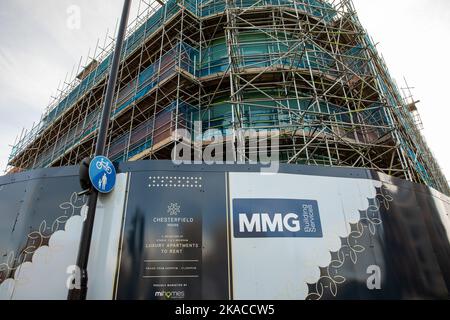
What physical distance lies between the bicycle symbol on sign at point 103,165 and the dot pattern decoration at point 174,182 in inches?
28.1

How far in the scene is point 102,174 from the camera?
4723 millimetres

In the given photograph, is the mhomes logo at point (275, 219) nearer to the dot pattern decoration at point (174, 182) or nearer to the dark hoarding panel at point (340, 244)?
the dark hoarding panel at point (340, 244)

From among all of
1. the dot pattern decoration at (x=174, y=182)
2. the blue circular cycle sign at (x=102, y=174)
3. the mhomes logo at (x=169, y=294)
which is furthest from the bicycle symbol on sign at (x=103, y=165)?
the mhomes logo at (x=169, y=294)

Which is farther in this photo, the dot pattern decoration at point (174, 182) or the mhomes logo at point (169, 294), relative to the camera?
the dot pattern decoration at point (174, 182)

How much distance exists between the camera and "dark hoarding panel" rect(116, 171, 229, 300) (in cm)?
454

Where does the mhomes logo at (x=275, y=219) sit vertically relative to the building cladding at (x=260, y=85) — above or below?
below

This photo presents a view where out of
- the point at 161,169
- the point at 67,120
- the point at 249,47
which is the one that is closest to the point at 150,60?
the point at 249,47

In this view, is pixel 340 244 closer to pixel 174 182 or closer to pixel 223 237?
pixel 223 237

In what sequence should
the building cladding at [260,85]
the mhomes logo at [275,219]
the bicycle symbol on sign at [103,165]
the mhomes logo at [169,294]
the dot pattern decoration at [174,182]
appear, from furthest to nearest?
the building cladding at [260,85], the dot pattern decoration at [174,182], the mhomes logo at [275,219], the bicycle symbol on sign at [103,165], the mhomes logo at [169,294]

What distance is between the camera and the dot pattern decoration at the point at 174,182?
5.28 meters

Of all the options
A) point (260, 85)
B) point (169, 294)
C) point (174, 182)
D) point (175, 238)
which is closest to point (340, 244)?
point (175, 238)

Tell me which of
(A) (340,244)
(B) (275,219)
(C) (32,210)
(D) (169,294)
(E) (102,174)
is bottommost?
(D) (169,294)

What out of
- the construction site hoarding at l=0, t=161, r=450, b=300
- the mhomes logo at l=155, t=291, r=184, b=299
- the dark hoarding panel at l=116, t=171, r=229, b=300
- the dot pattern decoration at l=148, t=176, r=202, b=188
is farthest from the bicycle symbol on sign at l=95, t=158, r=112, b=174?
the mhomes logo at l=155, t=291, r=184, b=299

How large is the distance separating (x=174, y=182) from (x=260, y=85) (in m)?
8.66
